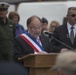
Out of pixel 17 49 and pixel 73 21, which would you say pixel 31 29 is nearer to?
pixel 17 49

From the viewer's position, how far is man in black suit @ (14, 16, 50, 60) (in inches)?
331

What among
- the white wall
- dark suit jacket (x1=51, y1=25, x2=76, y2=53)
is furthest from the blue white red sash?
the white wall

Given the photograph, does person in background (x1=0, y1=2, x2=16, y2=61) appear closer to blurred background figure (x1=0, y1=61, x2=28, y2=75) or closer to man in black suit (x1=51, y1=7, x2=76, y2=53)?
man in black suit (x1=51, y1=7, x2=76, y2=53)

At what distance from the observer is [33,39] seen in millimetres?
8664

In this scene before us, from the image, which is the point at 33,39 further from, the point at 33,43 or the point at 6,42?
the point at 6,42

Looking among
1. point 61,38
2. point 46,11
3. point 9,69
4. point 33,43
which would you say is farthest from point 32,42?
point 46,11

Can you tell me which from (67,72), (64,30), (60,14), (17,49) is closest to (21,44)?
(17,49)

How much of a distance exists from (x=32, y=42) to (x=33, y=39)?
0.11m

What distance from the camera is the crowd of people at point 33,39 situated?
8.48 m

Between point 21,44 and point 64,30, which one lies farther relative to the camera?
point 64,30

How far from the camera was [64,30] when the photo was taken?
389 inches

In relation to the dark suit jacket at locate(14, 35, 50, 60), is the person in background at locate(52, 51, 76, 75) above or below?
above

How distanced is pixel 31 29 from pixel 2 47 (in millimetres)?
1099

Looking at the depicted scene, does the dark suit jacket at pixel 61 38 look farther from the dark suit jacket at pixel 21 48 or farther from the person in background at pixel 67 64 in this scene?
the person in background at pixel 67 64
